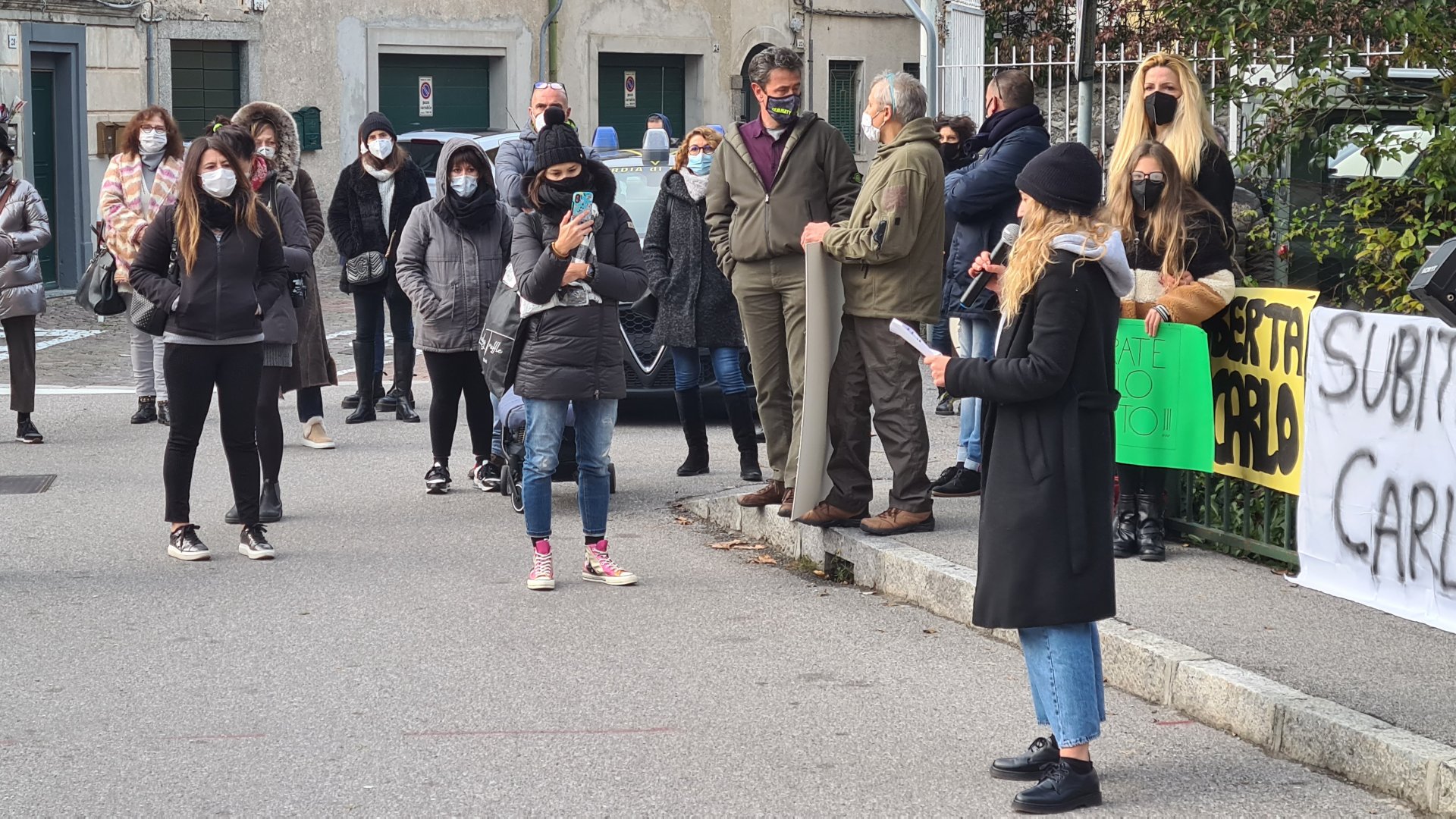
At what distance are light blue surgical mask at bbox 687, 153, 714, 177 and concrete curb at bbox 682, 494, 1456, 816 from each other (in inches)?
110

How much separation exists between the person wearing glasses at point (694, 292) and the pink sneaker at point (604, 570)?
2.09 meters

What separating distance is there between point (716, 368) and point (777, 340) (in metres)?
1.44

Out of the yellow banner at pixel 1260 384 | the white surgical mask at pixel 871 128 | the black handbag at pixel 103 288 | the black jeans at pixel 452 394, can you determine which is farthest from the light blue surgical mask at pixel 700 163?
the black handbag at pixel 103 288

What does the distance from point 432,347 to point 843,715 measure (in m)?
4.18

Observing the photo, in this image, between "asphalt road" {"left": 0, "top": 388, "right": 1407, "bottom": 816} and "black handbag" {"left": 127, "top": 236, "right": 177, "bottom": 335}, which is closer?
"asphalt road" {"left": 0, "top": 388, "right": 1407, "bottom": 816}

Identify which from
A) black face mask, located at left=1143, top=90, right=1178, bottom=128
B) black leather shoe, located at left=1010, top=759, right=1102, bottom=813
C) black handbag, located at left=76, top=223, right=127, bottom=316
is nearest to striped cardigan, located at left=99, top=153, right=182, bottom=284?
black handbag, located at left=76, top=223, right=127, bottom=316

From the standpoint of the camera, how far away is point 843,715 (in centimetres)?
550

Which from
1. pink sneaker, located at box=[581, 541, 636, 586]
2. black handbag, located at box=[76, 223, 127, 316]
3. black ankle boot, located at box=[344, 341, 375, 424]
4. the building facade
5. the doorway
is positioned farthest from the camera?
the building facade

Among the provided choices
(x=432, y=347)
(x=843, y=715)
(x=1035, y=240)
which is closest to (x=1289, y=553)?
(x=843, y=715)

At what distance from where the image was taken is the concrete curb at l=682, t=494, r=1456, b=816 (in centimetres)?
472

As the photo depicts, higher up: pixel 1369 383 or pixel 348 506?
pixel 1369 383

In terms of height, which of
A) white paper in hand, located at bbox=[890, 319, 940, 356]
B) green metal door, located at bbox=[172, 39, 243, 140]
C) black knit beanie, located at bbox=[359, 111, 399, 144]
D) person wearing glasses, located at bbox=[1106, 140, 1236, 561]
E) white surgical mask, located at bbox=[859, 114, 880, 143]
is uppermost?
green metal door, located at bbox=[172, 39, 243, 140]

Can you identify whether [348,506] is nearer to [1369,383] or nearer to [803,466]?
[803,466]

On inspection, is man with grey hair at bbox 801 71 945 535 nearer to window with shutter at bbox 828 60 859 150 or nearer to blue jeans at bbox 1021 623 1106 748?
blue jeans at bbox 1021 623 1106 748
